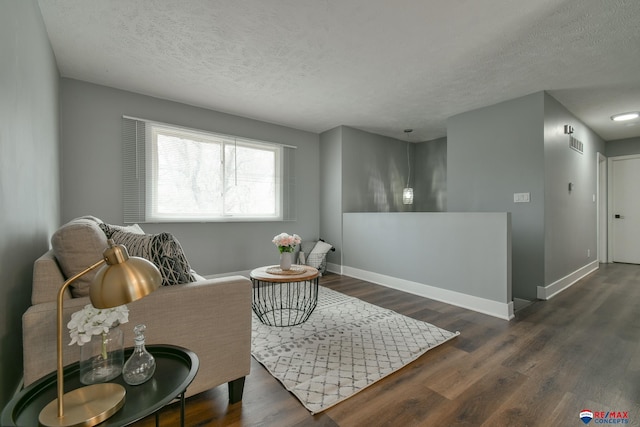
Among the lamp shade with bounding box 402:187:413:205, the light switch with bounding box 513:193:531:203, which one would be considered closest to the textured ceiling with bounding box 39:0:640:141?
the light switch with bounding box 513:193:531:203

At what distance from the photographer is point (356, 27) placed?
7.38 ft

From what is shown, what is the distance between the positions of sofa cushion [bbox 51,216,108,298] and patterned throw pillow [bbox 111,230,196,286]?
224mm

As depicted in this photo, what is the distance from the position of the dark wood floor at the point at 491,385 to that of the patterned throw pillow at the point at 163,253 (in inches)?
27.8

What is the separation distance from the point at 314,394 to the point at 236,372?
0.47m

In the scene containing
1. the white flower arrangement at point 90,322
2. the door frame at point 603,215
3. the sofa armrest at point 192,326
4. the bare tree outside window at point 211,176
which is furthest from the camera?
the door frame at point 603,215

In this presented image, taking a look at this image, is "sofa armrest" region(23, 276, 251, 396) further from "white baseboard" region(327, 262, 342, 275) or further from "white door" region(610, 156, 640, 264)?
"white door" region(610, 156, 640, 264)

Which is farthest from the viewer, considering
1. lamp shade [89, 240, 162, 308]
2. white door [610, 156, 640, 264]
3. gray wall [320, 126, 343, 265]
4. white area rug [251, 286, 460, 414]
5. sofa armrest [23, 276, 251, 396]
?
white door [610, 156, 640, 264]

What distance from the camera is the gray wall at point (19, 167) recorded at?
1.32 meters

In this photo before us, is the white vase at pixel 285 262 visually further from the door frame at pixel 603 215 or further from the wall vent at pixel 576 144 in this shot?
the door frame at pixel 603 215

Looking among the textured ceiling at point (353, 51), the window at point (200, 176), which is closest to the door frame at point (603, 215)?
the textured ceiling at point (353, 51)

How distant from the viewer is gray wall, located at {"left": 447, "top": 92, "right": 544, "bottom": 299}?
11.2 feet

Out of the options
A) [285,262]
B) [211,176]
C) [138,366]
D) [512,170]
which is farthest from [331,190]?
[138,366]

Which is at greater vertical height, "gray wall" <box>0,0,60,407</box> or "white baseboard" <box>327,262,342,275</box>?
"gray wall" <box>0,0,60,407</box>

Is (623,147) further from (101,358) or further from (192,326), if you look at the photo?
(101,358)
